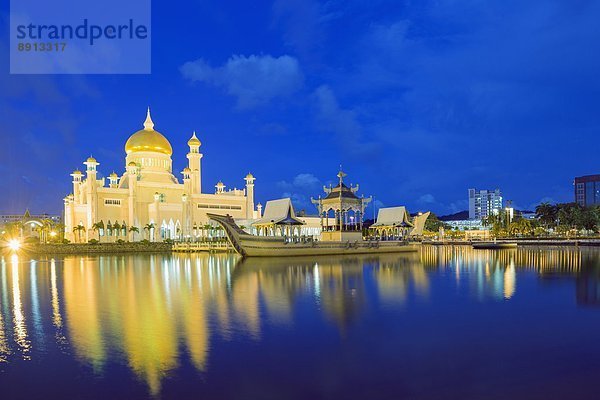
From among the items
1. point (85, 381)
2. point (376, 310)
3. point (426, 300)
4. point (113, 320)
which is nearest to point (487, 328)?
point (376, 310)

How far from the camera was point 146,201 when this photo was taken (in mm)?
57875

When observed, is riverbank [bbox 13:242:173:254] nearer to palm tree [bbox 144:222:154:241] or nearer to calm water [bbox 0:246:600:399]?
palm tree [bbox 144:222:154:241]

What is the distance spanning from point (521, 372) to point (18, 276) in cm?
2213

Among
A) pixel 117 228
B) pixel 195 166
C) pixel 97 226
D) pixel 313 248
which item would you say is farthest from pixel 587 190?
pixel 97 226

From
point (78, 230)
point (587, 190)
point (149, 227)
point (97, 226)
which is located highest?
point (587, 190)

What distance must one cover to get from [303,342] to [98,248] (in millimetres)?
43168

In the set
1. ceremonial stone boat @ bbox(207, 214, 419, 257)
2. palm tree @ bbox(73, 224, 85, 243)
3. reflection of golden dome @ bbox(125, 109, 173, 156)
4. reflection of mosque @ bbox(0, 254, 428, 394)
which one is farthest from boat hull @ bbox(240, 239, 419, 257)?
reflection of golden dome @ bbox(125, 109, 173, 156)

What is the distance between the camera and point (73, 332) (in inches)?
359

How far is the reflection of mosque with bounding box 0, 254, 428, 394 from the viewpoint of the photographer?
7777 millimetres

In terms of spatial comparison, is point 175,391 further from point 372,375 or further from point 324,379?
point 372,375

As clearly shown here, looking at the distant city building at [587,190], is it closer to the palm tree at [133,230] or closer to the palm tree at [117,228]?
the palm tree at [133,230]

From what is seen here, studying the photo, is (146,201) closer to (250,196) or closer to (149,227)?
(149,227)

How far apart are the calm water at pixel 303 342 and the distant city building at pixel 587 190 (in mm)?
122602

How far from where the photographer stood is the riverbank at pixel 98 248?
45.0 meters
